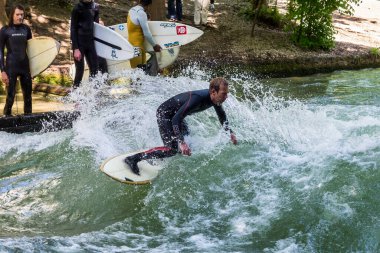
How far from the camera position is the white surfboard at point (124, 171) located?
6.78 m

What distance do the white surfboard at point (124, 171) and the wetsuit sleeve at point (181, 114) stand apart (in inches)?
27.8

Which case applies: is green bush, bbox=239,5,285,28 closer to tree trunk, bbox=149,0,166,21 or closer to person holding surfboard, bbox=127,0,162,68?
tree trunk, bbox=149,0,166,21

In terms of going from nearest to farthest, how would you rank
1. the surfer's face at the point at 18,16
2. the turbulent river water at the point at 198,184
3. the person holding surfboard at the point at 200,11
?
1. the turbulent river water at the point at 198,184
2. the surfer's face at the point at 18,16
3. the person holding surfboard at the point at 200,11

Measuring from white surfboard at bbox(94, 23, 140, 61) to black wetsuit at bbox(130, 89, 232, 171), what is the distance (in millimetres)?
2787

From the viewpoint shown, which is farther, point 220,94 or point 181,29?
point 181,29

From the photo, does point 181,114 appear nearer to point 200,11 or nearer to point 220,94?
point 220,94

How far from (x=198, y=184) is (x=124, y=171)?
1.01m

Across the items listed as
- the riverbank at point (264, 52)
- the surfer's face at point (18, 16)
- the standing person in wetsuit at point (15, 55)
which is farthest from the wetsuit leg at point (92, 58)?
the riverbank at point (264, 52)

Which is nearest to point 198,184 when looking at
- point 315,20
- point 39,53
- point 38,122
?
point 38,122

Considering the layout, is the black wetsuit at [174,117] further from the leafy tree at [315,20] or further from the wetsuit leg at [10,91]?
the leafy tree at [315,20]

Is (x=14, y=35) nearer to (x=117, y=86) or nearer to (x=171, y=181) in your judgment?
(x=117, y=86)

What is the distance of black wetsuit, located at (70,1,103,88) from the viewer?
29.6 ft

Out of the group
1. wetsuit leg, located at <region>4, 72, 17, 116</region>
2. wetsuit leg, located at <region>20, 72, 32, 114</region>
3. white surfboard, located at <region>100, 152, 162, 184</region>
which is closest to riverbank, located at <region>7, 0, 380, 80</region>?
wetsuit leg, located at <region>20, 72, 32, 114</region>

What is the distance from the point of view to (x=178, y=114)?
22.2 ft
